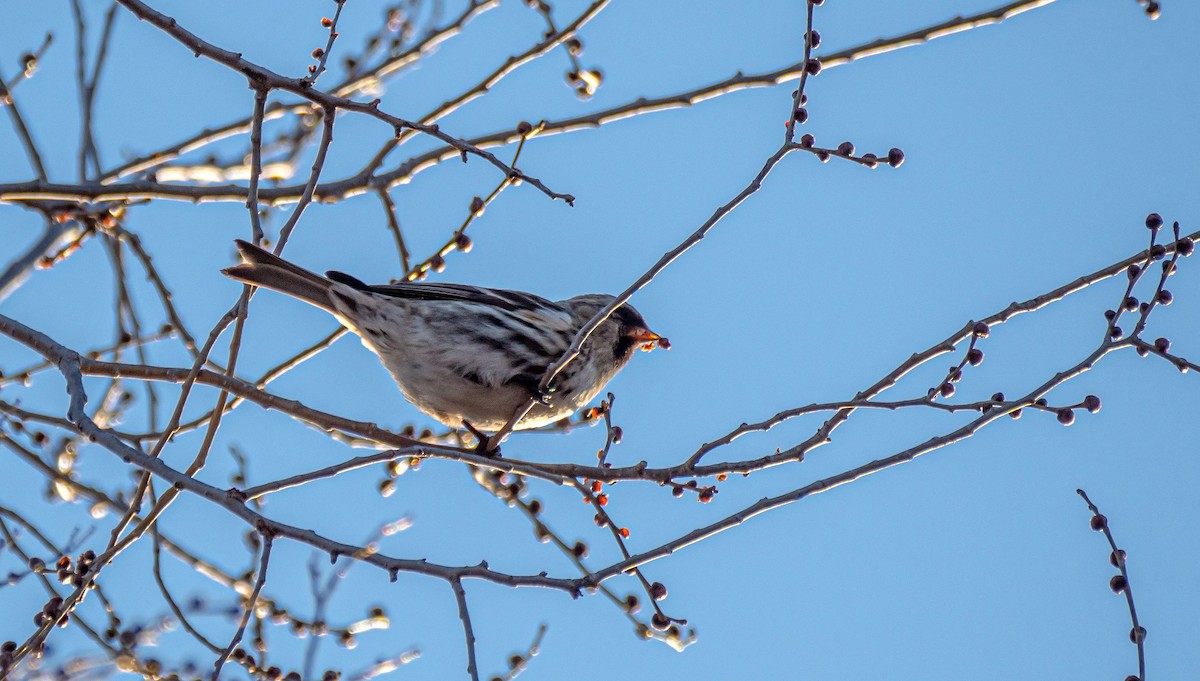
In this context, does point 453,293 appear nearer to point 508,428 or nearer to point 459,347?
point 459,347

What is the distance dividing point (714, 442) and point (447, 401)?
1.81 meters

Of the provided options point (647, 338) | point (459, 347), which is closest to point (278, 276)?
point (459, 347)

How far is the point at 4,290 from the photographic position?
5.30m

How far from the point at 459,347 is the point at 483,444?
1.71ft

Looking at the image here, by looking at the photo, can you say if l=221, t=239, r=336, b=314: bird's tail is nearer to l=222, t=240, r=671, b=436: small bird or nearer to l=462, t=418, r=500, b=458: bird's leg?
l=222, t=240, r=671, b=436: small bird

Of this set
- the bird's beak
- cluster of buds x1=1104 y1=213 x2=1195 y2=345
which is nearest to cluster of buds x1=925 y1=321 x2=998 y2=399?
cluster of buds x1=1104 y1=213 x2=1195 y2=345

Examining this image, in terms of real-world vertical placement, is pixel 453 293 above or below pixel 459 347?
above

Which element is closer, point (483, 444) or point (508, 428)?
point (508, 428)

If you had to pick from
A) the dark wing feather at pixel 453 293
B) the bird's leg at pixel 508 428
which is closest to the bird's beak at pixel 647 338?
the dark wing feather at pixel 453 293

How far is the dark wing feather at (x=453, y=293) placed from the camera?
17.0ft

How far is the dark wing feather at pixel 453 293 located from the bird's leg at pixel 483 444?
0.55m

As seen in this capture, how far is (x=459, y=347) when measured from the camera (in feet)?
17.2

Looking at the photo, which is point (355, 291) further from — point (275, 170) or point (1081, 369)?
point (1081, 369)


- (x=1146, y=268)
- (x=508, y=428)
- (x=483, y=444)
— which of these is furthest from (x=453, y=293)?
(x=1146, y=268)
